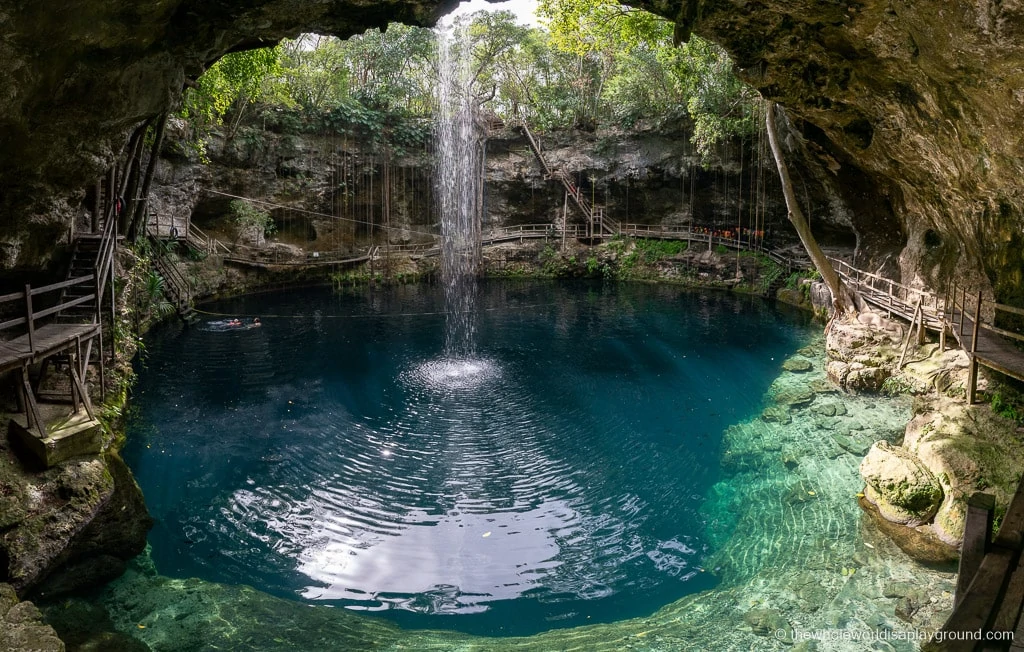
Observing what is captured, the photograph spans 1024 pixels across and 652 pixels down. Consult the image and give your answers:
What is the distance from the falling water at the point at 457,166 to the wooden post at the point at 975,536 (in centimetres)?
2639

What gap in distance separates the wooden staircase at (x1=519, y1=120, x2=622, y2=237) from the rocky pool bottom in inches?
1008

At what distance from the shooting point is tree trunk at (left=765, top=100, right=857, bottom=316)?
15.5m

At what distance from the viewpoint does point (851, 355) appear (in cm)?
1441

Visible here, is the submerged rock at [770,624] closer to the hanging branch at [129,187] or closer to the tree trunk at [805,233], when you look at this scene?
the tree trunk at [805,233]

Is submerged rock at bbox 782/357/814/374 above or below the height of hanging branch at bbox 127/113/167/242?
below

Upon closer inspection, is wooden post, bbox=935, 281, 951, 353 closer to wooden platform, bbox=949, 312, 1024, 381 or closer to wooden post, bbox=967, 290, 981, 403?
wooden platform, bbox=949, 312, 1024, 381

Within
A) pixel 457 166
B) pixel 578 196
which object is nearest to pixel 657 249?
pixel 578 196

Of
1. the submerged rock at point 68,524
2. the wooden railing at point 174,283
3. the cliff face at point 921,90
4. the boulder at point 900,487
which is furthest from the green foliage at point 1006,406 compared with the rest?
the wooden railing at point 174,283

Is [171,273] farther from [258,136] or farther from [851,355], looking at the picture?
[851,355]

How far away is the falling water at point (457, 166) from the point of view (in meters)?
31.8

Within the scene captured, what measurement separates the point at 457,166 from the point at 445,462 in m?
25.8

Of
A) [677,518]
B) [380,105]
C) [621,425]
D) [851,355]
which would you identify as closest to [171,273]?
[380,105]

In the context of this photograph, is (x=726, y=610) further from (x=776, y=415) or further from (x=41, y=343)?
(x=41, y=343)

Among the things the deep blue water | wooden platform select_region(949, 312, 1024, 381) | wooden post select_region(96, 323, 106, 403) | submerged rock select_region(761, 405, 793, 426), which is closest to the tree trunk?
the deep blue water
